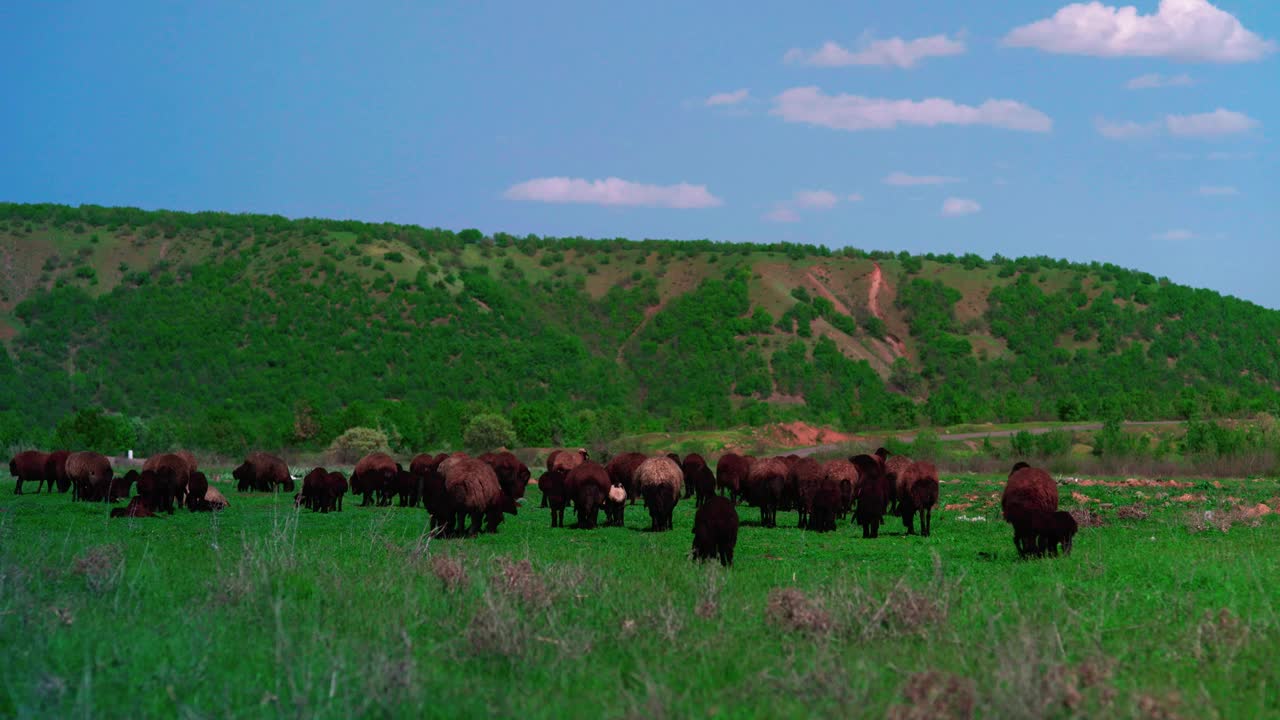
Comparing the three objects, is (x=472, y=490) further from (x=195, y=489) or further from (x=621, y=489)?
(x=195, y=489)

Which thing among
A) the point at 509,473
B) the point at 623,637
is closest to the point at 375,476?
the point at 509,473

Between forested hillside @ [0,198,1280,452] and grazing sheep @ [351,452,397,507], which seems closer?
grazing sheep @ [351,452,397,507]

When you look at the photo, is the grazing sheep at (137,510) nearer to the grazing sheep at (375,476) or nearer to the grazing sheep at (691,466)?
the grazing sheep at (375,476)

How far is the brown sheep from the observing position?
28609 millimetres

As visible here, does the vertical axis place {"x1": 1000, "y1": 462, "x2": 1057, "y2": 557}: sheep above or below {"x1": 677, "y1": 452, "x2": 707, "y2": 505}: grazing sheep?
above

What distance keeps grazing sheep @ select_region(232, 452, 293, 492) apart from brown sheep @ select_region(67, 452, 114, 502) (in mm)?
4902

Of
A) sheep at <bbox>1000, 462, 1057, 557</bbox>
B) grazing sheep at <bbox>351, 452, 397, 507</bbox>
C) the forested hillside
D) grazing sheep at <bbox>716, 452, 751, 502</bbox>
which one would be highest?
the forested hillside

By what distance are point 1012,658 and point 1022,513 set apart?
863cm

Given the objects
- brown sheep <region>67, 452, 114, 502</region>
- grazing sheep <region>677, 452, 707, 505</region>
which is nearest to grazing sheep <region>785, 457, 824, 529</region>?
grazing sheep <region>677, 452, 707, 505</region>

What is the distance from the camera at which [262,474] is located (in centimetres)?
3378

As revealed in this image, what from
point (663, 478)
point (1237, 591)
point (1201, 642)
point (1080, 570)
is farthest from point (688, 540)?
point (1201, 642)

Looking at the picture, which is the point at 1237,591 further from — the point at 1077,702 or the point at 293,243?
the point at 293,243

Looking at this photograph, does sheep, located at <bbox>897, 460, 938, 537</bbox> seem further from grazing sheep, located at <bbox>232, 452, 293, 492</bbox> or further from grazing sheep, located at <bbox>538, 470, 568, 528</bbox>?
grazing sheep, located at <bbox>232, 452, 293, 492</bbox>

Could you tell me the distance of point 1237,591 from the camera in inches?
457
